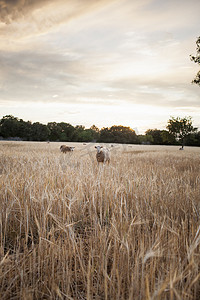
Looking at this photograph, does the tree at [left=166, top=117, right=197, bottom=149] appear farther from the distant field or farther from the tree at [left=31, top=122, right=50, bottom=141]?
the tree at [left=31, top=122, right=50, bottom=141]

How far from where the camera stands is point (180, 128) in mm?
44062

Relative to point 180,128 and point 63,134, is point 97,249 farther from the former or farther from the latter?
point 63,134

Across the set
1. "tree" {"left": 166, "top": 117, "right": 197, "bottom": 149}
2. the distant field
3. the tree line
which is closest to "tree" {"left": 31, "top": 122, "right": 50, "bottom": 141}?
the tree line

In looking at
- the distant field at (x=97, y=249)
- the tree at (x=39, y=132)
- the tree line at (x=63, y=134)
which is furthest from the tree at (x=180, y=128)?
the tree at (x=39, y=132)

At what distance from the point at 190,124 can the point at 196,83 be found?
1441 inches

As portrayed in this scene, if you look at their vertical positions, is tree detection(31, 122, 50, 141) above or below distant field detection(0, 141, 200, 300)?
above

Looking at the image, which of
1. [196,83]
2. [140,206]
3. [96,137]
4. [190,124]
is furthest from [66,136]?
[140,206]

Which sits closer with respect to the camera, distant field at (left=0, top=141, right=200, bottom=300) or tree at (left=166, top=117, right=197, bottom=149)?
distant field at (left=0, top=141, right=200, bottom=300)

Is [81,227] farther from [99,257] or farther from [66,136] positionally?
[66,136]

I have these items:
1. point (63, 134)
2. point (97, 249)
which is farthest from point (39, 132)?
point (97, 249)

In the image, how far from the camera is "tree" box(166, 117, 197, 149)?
142 feet

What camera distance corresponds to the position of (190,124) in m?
43.2

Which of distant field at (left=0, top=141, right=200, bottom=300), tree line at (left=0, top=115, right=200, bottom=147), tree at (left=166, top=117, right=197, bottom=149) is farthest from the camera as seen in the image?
tree line at (left=0, top=115, right=200, bottom=147)

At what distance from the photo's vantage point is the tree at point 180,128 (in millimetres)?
43219
